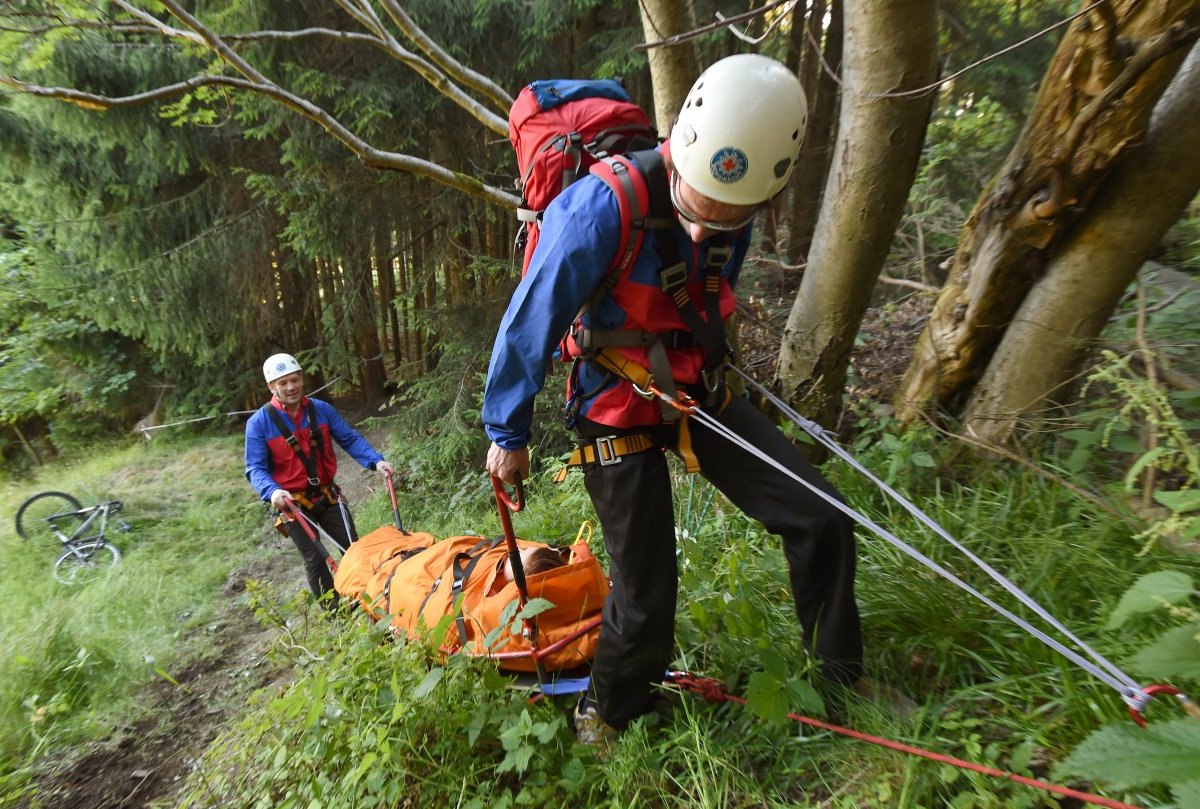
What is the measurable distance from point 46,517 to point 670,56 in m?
10.8

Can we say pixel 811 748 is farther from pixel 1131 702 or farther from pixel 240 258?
pixel 240 258

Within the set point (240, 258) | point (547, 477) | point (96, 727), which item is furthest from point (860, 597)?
point (240, 258)

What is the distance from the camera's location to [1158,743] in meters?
1.30

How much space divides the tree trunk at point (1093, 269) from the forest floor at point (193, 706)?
0.86 metres

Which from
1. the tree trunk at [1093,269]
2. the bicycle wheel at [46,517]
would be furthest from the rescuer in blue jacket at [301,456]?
the bicycle wheel at [46,517]

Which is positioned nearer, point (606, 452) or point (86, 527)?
point (606, 452)

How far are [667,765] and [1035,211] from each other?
285 centimetres

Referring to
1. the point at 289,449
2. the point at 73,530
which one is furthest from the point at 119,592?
the point at 289,449

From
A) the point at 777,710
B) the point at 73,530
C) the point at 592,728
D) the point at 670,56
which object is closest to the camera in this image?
the point at 777,710

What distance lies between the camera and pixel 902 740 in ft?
6.63

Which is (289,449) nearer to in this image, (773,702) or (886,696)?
(773,702)

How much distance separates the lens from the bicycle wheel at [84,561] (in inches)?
305

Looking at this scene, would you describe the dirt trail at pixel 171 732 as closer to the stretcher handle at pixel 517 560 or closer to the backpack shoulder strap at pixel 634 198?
the stretcher handle at pixel 517 560

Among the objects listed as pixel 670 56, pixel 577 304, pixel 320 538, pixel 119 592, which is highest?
pixel 670 56
